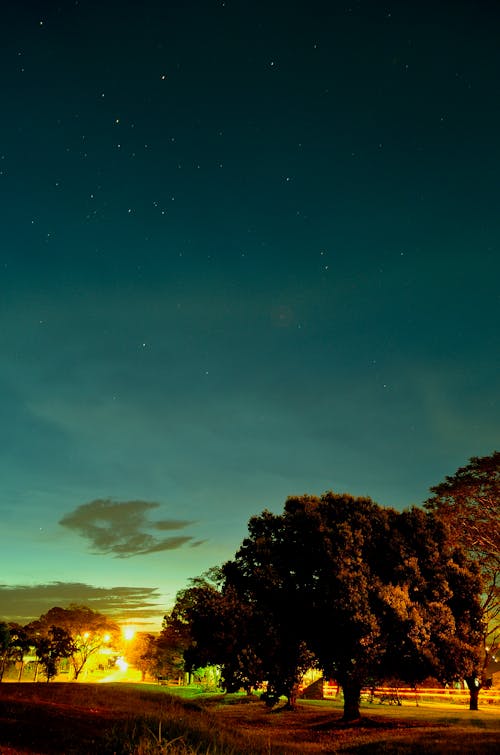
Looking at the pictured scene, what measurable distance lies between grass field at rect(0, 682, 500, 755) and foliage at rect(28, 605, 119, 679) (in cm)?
4804

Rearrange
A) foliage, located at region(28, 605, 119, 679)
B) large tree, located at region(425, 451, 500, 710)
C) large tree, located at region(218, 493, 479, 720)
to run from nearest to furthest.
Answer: large tree, located at region(218, 493, 479, 720) → large tree, located at region(425, 451, 500, 710) → foliage, located at region(28, 605, 119, 679)

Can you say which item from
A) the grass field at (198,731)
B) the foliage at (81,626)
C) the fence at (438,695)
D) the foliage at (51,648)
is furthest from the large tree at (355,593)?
the foliage at (81,626)

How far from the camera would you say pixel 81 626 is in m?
72.5

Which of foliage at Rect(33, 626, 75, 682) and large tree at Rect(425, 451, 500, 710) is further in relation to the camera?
foliage at Rect(33, 626, 75, 682)

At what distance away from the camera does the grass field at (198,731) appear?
39.6ft

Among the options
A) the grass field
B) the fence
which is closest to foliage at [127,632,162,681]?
the fence

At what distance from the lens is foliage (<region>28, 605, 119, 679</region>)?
237 ft

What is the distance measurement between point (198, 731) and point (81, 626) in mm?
66457

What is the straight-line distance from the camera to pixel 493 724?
941 inches

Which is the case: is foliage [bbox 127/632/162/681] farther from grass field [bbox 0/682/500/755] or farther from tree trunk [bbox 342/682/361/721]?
tree trunk [bbox 342/682/361/721]

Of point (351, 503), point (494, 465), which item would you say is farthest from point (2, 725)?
point (494, 465)

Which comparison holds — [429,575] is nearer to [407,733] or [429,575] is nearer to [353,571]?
[353,571]

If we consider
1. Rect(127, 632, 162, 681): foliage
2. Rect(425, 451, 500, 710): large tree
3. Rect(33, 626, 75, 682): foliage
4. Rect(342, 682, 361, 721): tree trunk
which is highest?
Rect(425, 451, 500, 710): large tree

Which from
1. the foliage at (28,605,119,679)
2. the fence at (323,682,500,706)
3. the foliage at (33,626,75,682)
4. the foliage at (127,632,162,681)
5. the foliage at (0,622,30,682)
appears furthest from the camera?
the foliage at (127,632,162,681)
